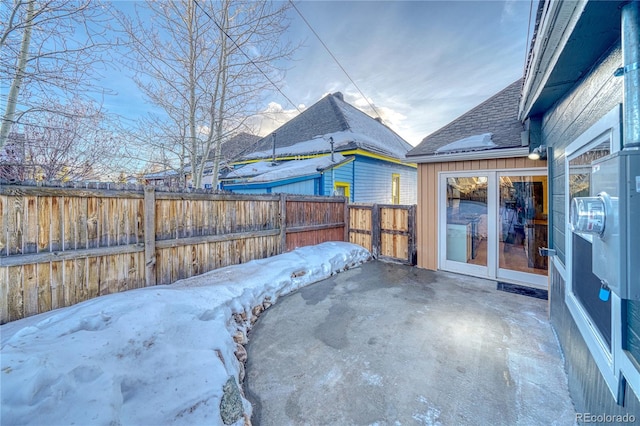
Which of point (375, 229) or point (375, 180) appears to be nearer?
point (375, 229)

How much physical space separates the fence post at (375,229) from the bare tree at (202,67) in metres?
4.20

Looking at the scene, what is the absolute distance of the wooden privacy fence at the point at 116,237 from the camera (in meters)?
2.79

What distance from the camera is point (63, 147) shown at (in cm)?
449

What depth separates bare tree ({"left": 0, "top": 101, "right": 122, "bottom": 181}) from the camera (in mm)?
3646

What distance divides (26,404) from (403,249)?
6.65 metres

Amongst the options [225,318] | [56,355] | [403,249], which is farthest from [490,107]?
[56,355]

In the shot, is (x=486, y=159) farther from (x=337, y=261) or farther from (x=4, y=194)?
(x=4, y=194)

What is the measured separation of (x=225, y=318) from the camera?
10.2 ft

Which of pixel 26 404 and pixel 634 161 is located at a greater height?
pixel 634 161

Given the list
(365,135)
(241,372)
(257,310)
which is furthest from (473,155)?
(365,135)

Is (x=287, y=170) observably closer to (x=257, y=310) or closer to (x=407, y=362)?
(x=257, y=310)

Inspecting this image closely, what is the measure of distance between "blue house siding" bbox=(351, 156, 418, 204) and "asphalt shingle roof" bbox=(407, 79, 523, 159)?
4171 millimetres

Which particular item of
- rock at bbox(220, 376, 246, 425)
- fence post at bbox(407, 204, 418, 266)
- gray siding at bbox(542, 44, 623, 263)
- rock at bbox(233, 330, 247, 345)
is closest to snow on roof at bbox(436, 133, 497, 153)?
gray siding at bbox(542, 44, 623, 263)

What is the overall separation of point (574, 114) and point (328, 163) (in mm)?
6872
